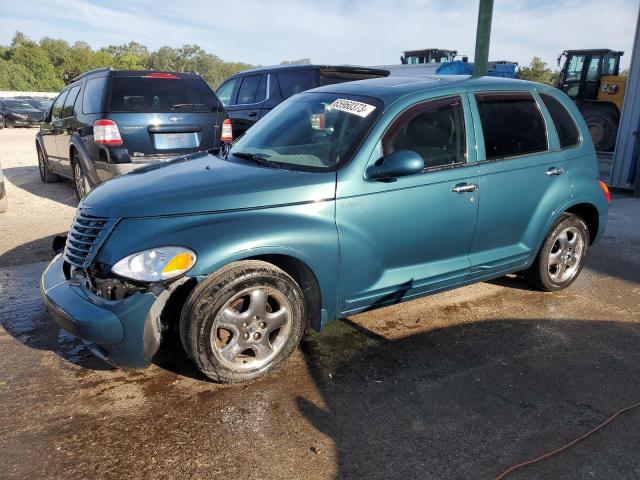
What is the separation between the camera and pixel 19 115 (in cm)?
2569

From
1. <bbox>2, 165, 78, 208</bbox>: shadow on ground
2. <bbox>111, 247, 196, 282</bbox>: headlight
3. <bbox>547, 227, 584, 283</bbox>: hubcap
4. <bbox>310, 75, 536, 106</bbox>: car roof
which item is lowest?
<bbox>2, 165, 78, 208</bbox>: shadow on ground

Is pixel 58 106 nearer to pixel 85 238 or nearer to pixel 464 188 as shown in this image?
pixel 85 238

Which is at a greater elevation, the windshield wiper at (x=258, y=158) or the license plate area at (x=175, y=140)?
the windshield wiper at (x=258, y=158)

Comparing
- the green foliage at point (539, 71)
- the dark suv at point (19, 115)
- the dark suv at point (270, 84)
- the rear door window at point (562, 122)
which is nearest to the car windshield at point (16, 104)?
the dark suv at point (19, 115)

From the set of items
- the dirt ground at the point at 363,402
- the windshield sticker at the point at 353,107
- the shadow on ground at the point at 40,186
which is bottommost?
the shadow on ground at the point at 40,186

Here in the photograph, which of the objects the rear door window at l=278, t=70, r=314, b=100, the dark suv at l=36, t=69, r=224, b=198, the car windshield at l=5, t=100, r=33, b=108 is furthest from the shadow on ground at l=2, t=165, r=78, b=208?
the car windshield at l=5, t=100, r=33, b=108

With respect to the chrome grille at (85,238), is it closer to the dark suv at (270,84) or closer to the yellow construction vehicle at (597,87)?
the dark suv at (270,84)

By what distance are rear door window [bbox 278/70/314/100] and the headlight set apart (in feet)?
19.8

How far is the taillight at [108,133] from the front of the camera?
6375 millimetres

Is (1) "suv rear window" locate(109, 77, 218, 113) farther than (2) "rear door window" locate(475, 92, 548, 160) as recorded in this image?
Yes

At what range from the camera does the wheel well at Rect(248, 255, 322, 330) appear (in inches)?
125

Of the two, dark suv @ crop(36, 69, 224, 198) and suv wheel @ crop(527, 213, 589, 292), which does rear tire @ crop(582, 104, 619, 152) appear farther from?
dark suv @ crop(36, 69, 224, 198)

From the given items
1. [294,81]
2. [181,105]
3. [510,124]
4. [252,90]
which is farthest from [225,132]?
[510,124]

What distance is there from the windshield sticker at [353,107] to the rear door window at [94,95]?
13.1ft
